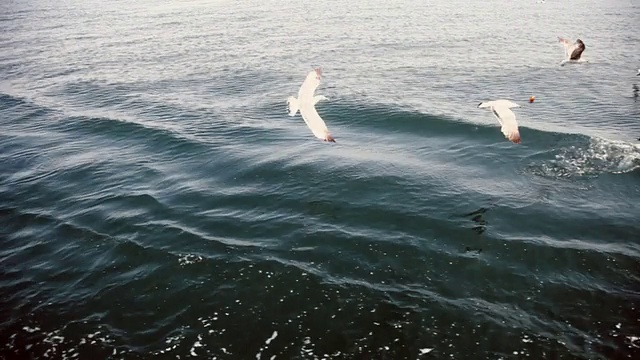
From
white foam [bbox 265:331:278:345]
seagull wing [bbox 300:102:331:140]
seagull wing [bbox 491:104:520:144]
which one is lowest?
white foam [bbox 265:331:278:345]

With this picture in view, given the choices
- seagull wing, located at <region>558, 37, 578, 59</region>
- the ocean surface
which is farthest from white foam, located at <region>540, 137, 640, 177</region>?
seagull wing, located at <region>558, 37, 578, 59</region>

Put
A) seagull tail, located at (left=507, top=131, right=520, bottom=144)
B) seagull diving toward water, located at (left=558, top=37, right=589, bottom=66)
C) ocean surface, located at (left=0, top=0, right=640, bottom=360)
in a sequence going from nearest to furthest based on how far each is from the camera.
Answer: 1. ocean surface, located at (left=0, top=0, right=640, bottom=360)
2. seagull tail, located at (left=507, top=131, right=520, bottom=144)
3. seagull diving toward water, located at (left=558, top=37, right=589, bottom=66)

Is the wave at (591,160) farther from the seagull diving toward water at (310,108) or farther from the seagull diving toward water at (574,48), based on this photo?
the seagull diving toward water at (310,108)

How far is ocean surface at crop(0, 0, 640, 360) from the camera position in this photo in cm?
1162

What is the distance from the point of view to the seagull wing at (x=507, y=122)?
16188mm

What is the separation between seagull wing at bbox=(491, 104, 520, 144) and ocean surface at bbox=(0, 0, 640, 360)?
260cm

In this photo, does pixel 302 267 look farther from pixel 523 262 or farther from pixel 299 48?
pixel 299 48

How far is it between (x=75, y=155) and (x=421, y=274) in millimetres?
18775

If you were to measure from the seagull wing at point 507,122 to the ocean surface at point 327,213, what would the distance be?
8.53 feet

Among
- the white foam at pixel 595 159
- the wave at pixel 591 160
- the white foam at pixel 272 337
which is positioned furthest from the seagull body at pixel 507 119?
the white foam at pixel 272 337

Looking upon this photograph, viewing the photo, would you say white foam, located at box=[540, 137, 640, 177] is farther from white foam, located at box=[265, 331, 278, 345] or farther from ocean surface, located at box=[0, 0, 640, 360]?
white foam, located at box=[265, 331, 278, 345]

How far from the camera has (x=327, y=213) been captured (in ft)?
55.4

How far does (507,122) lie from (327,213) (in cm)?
753

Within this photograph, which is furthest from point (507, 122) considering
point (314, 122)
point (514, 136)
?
point (314, 122)
